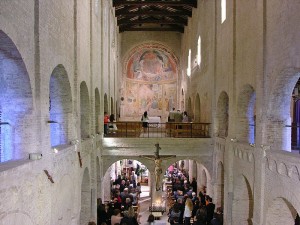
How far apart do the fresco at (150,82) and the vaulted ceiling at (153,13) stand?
2.15m

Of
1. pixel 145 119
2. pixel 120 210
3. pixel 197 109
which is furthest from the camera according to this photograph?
pixel 197 109

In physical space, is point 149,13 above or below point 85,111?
above

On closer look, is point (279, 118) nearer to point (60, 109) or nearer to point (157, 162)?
point (60, 109)

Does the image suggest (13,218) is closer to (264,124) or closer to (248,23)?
(264,124)

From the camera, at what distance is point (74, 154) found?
36.7 ft

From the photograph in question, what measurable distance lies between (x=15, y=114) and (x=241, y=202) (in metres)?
9.34

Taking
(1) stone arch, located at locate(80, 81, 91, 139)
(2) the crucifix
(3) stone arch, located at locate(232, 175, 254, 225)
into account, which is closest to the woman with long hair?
(3) stone arch, located at locate(232, 175, 254, 225)

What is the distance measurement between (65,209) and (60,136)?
7.00 feet

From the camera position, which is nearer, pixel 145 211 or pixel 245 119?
pixel 245 119

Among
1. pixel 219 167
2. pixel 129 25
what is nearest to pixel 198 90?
pixel 219 167

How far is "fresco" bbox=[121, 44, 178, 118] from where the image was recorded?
32.2 meters

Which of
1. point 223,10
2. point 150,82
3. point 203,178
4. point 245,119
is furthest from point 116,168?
point 245,119

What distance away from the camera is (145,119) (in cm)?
2044

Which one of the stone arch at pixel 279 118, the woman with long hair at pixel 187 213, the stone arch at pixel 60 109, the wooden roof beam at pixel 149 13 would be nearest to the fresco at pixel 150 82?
the wooden roof beam at pixel 149 13
